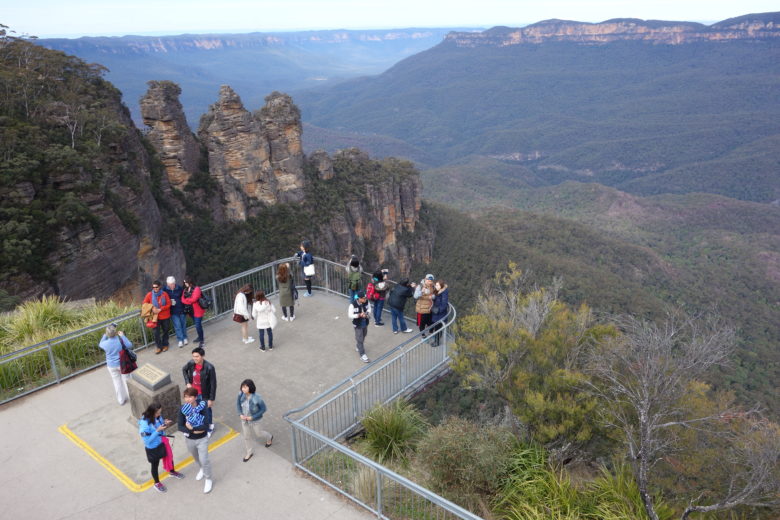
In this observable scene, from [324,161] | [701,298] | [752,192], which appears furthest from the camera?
[752,192]

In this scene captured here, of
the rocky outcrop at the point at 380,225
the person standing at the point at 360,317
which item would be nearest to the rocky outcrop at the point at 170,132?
the rocky outcrop at the point at 380,225

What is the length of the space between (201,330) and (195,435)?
468 centimetres

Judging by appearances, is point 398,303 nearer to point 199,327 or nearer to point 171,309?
point 199,327

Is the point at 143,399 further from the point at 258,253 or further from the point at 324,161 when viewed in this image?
the point at 324,161

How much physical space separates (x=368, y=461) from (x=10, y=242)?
18.7 m

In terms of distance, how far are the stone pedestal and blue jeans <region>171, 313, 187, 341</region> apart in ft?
9.02

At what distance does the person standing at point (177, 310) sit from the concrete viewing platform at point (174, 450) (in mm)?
319

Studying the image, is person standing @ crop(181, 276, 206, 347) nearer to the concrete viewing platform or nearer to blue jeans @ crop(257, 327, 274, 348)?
the concrete viewing platform

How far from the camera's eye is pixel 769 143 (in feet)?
574

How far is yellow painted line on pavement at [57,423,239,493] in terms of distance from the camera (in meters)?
8.49

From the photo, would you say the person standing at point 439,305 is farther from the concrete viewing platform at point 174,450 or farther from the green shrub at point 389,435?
the green shrub at point 389,435

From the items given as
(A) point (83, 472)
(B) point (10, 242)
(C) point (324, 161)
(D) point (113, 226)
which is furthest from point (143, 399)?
(C) point (324, 161)

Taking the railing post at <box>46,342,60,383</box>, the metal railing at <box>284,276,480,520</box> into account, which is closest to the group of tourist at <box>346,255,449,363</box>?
the metal railing at <box>284,276,480,520</box>

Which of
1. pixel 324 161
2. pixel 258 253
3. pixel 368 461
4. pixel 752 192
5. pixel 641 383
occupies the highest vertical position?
pixel 368 461
